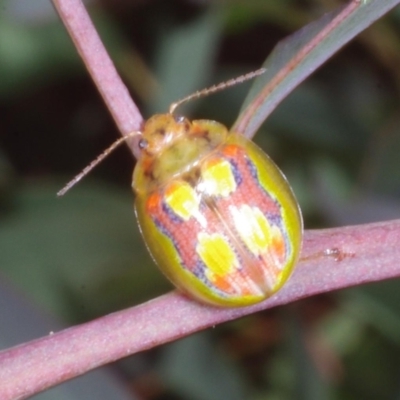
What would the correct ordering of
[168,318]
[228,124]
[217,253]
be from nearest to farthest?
[168,318] < [217,253] < [228,124]

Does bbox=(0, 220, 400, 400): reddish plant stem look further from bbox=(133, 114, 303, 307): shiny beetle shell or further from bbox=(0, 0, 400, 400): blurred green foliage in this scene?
bbox=(0, 0, 400, 400): blurred green foliage

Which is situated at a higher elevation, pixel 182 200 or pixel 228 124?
pixel 182 200

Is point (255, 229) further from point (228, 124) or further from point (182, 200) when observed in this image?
point (228, 124)

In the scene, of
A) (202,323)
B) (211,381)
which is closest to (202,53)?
(211,381)

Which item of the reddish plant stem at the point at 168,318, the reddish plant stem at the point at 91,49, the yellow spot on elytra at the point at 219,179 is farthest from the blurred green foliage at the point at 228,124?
the reddish plant stem at the point at 91,49

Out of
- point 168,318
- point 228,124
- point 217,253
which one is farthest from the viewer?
point 228,124

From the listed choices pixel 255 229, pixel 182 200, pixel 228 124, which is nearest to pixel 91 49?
pixel 182 200

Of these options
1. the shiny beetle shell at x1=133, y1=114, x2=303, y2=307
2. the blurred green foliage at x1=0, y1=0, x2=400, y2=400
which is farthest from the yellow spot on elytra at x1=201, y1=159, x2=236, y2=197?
the blurred green foliage at x1=0, y1=0, x2=400, y2=400

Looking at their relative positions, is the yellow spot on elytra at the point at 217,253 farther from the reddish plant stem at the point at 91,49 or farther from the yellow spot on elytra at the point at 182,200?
the reddish plant stem at the point at 91,49

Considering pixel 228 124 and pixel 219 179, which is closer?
pixel 219 179
